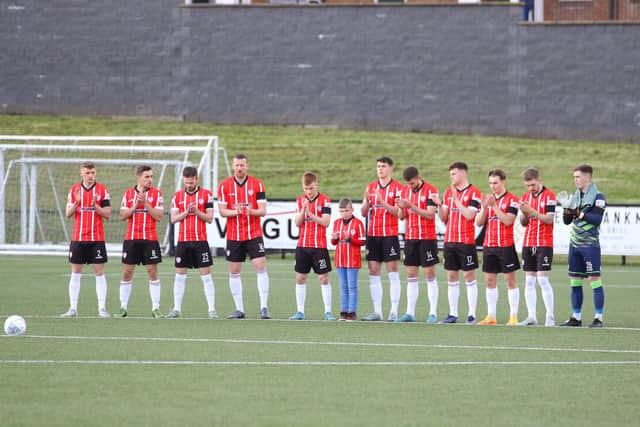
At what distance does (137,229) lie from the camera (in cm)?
1455

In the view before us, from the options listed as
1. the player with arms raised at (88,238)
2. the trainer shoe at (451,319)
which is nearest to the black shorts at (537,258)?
the trainer shoe at (451,319)

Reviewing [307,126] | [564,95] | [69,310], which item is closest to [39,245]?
[69,310]

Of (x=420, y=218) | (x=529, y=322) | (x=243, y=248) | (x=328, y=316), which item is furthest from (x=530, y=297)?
(x=243, y=248)

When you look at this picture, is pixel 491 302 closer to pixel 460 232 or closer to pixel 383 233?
pixel 460 232

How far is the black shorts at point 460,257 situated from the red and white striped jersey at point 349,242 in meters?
1.14

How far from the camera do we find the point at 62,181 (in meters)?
34.7

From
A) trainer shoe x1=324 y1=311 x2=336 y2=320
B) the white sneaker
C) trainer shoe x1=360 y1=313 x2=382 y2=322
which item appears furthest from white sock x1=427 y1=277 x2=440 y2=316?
the white sneaker

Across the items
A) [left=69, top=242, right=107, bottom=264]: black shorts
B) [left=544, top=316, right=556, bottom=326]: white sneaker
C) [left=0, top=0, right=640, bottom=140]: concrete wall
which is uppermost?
[left=0, top=0, right=640, bottom=140]: concrete wall

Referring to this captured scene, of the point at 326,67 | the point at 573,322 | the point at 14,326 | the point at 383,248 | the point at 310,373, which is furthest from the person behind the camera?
the point at 326,67

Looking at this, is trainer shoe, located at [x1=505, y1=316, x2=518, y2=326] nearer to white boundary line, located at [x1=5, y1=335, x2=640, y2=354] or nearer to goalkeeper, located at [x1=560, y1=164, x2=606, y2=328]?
goalkeeper, located at [x1=560, y1=164, x2=606, y2=328]

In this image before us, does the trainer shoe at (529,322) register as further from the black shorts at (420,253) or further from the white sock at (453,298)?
the black shorts at (420,253)

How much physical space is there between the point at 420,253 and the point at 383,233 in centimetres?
55

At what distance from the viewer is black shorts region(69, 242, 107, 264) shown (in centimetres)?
1452

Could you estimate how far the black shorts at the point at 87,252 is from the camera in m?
14.5
